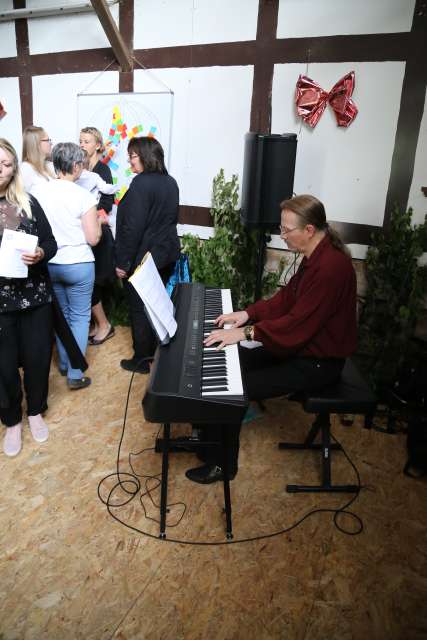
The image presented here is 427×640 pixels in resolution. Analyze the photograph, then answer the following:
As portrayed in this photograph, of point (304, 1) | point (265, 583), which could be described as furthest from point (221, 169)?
point (265, 583)

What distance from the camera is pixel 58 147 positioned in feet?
9.18

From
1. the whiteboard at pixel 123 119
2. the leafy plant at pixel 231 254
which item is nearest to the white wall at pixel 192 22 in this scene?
the whiteboard at pixel 123 119

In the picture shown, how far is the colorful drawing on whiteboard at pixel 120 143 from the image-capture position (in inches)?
167

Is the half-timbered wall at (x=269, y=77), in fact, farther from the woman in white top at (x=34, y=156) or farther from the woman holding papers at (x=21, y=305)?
the woman holding papers at (x=21, y=305)

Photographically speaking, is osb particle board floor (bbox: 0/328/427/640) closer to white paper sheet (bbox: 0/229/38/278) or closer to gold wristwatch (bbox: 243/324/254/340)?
gold wristwatch (bbox: 243/324/254/340)

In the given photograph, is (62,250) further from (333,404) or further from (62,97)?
(62,97)


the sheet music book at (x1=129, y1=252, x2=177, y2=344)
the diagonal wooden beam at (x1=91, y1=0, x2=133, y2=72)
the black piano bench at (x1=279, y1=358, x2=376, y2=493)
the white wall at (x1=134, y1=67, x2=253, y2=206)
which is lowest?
the black piano bench at (x1=279, y1=358, x2=376, y2=493)

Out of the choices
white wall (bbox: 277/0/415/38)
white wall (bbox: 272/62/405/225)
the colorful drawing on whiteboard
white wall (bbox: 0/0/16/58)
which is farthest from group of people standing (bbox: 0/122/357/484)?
white wall (bbox: 0/0/16/58)

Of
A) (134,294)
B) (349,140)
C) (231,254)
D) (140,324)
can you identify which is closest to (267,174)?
(349,140)

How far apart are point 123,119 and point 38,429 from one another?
3020mm

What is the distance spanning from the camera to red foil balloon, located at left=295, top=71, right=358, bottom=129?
3.30 m

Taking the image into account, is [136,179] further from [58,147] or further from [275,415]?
[275,415]

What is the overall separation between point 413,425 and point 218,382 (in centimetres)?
171

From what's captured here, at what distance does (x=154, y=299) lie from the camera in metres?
1.89
